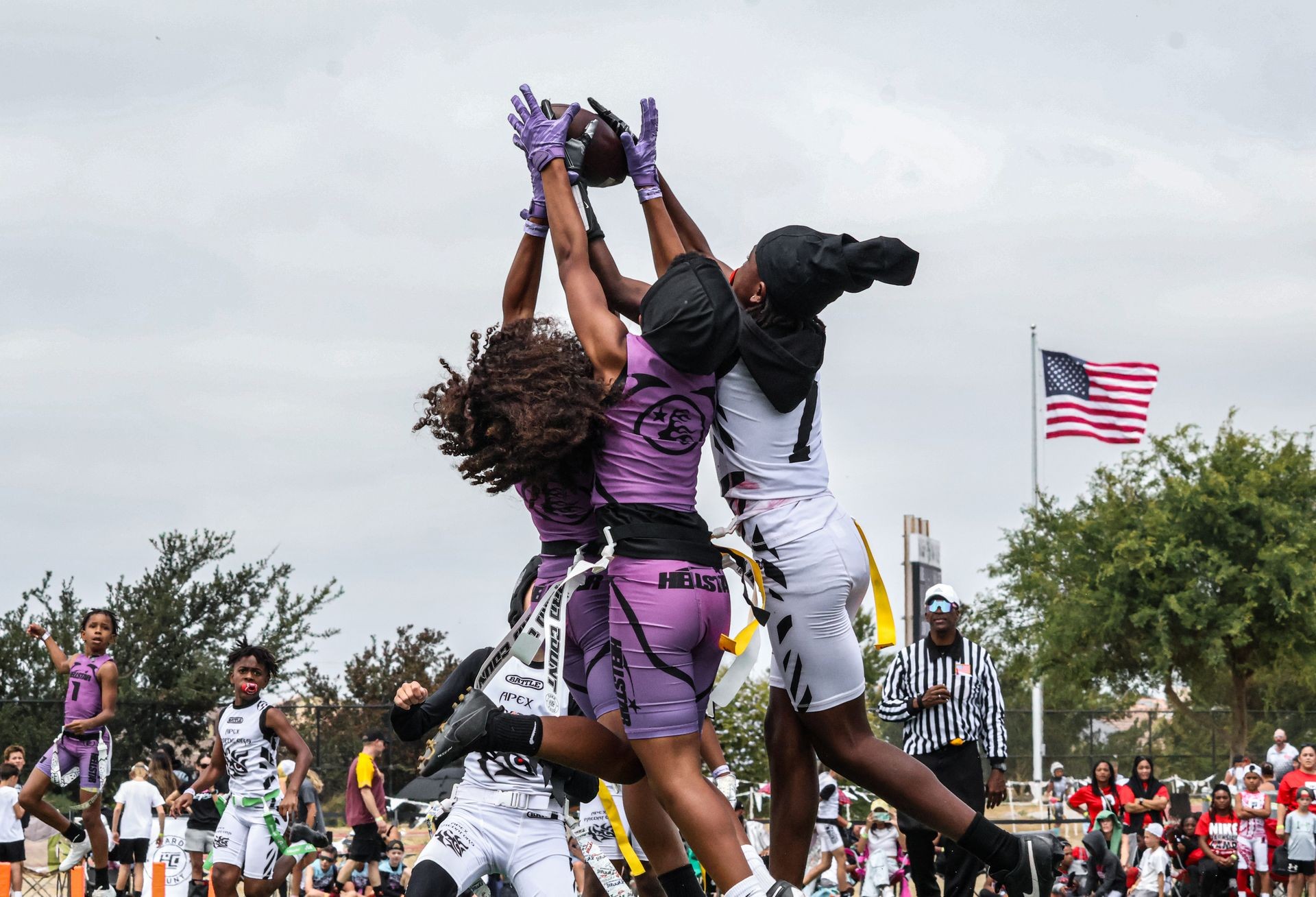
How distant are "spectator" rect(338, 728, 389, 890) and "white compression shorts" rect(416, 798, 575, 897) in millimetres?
8554

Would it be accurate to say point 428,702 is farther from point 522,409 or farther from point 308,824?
point 308,824

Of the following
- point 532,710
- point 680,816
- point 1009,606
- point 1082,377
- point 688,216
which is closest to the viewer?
point 680,816

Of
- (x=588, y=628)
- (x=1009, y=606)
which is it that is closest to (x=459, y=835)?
(x=588, y=628)

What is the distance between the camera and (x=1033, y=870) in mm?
5406

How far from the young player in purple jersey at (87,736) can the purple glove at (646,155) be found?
8.67 meters

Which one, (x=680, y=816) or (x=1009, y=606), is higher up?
(x=1009, y=606)

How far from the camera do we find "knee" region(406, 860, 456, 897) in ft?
18.9

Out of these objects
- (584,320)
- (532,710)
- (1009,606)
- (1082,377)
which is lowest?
(532,710)

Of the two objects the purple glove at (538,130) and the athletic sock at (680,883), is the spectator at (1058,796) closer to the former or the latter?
the athletic sock at (680,883)

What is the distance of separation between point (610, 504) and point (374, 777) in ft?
37.4

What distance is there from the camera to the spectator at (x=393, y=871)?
1414 centimetres

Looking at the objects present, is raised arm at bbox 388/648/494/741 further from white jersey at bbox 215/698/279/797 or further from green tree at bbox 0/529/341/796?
green tree at bbox 0/529/341/796

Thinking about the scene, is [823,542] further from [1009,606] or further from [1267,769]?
[1009,606]

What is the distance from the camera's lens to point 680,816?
15.6 ft
